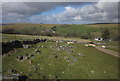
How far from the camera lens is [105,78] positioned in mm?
20734

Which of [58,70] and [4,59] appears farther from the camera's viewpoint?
[4,59]

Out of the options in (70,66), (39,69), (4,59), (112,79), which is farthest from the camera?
(4,59)

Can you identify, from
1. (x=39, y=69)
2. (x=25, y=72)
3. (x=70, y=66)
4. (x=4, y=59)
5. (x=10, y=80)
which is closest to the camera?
(x=10, y=80)

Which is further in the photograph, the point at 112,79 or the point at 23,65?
the point at 23,65

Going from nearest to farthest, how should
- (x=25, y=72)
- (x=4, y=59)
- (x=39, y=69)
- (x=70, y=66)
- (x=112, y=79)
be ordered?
Result: (x=112, y=79) < (x=25, y=72) < (x=39, y=69) < (x=70, y=66) < (x=4, y=59)

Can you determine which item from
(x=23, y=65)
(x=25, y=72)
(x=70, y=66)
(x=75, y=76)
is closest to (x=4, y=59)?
(x=23, y=65)

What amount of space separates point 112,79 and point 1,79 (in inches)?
715

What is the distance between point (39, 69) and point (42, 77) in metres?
4.07

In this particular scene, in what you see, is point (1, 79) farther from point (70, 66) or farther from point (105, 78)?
→ point (105, 78)

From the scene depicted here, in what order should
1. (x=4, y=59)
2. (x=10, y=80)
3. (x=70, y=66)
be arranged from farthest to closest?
(x=4, y=59), (x=70, y=66), (x=10, y=80)

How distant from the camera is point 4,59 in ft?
105

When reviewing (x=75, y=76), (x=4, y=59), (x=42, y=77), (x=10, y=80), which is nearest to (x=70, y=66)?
(x=75, y=76)

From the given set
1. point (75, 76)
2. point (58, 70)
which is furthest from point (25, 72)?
point (75, 76)

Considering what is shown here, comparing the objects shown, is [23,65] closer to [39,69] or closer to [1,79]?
[39,69]
